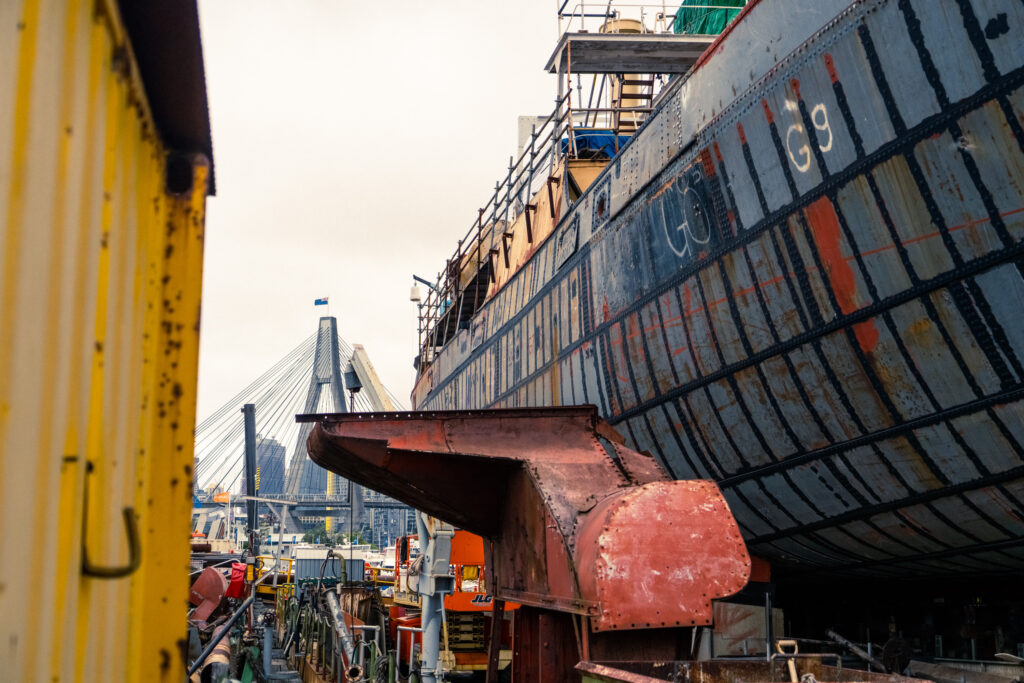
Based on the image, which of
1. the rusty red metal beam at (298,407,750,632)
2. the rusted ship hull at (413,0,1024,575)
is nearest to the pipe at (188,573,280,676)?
the rusty red metal beam at (298,407,750,632)

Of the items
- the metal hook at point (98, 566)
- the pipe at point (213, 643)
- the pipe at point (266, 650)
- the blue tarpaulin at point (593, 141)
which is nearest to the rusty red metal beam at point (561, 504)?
the pipe at point (213, 643)

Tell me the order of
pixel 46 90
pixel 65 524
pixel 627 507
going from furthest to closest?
pixel 627 507, pixel 65 524, pixel 46 90

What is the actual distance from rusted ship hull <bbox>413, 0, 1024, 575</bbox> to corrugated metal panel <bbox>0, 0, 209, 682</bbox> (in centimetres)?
444

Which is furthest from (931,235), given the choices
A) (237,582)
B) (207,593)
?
(237,582)

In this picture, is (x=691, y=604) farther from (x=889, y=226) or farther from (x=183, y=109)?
(x=183, y=109)

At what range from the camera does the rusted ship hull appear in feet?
17.6

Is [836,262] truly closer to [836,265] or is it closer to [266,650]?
[836,265]

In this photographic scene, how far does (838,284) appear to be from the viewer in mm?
6250

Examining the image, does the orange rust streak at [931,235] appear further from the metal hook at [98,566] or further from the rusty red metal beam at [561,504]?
the metal hook at [98,566]

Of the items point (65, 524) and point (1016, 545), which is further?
point (1016, 545)

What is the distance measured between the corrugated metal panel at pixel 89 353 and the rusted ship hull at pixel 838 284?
14.6 feet

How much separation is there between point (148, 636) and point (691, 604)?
12.6 ft

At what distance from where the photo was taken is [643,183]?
8.66 m

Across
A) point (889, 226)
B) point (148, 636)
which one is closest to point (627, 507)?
point (889, 226)
